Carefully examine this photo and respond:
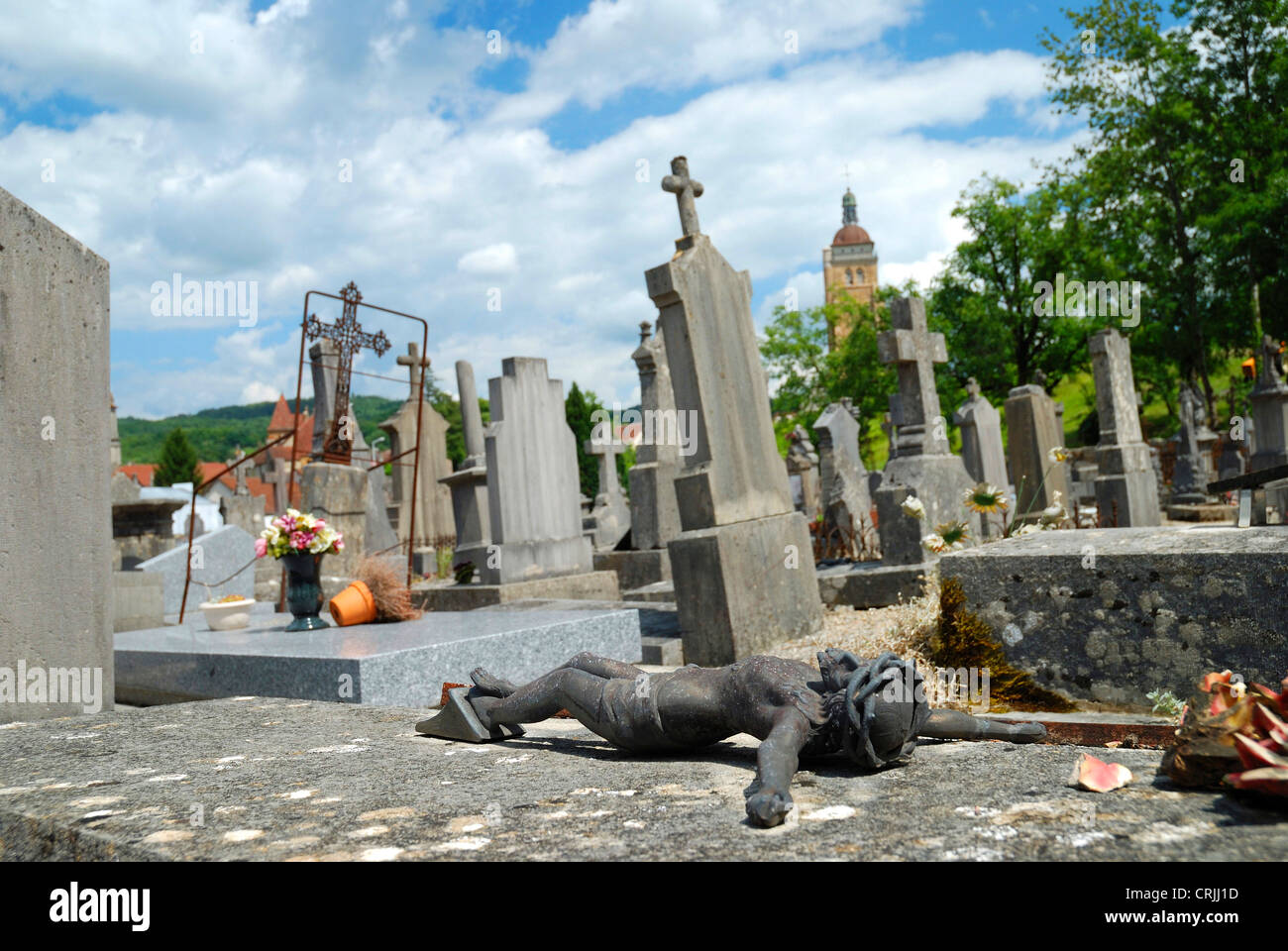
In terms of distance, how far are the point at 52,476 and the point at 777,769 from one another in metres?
3.37

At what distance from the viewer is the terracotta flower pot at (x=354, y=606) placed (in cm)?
725

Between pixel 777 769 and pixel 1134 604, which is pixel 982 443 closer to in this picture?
pixel 1134 604

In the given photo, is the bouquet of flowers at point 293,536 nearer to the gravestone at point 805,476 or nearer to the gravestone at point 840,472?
the gravestone at point 840,472

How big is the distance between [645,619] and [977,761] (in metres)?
Result: 6.99

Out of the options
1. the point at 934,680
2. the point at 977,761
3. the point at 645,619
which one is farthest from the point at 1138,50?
the point at 977,761

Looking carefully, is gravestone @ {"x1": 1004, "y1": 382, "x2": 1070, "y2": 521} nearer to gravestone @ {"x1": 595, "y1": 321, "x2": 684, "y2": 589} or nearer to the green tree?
gravestone @ {"x1": 595, "y1": 321, "x2": 684, "y2": 589}

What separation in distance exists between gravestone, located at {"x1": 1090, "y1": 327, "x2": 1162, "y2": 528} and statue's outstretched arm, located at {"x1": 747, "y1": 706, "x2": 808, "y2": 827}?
12.1m

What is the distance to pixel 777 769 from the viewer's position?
197 cm

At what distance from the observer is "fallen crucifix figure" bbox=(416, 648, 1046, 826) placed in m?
2.12

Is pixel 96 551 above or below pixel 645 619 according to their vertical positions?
above

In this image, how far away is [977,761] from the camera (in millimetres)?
2236

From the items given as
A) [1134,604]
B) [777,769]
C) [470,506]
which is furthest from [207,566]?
[777,769]
